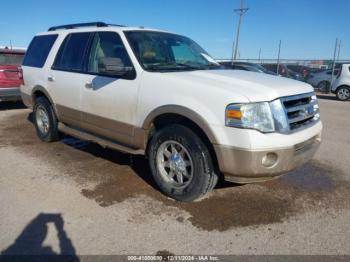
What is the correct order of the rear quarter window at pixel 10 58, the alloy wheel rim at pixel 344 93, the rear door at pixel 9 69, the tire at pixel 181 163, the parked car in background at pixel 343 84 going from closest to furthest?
the tire at pixel 181 163 → the rear door at pixel 9 69 → the rear quarter window at pixel 10 58 → the parked car in background at pixel 343 84 → the alloy wheel rim at pixel 344 93

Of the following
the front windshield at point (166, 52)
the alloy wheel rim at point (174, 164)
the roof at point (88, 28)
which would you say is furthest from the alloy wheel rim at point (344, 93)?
the alloy wheel rim at point (174, 164)

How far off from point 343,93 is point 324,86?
4087 millimetres

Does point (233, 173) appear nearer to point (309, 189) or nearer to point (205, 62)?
point (309, 189)

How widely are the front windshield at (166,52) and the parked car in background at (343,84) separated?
13271 millimetres

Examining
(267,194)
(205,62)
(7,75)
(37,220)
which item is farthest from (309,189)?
(7,75)

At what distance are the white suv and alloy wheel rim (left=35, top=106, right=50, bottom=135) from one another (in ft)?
1.75

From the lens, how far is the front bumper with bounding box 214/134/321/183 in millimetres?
3266

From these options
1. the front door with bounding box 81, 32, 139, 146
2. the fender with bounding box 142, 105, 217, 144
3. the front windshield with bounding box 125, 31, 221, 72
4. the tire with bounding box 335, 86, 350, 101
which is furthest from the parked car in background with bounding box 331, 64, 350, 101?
the fender with bounding box 142, 105, 217, 144

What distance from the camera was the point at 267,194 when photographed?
4.18 metres

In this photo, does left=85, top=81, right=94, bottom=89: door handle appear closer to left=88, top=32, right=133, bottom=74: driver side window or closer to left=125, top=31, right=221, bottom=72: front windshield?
left=88, top=32, right=133, bottom=74: driver side window

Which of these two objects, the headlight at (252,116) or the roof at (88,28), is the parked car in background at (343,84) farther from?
the headlight at (252,116)

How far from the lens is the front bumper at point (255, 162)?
3.27 meters

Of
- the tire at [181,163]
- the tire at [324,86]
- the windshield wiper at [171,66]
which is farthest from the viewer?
the tire at [324,86]

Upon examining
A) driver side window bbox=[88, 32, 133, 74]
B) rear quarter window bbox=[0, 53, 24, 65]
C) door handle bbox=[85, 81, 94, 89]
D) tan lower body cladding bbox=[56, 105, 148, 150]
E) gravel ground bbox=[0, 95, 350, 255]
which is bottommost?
gravel ground bbox=[0, 95, 350, 255]
